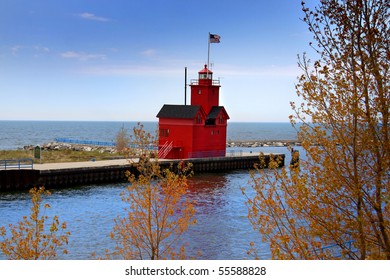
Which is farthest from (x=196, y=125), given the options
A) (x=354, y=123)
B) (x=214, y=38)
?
(x=354, y=123)

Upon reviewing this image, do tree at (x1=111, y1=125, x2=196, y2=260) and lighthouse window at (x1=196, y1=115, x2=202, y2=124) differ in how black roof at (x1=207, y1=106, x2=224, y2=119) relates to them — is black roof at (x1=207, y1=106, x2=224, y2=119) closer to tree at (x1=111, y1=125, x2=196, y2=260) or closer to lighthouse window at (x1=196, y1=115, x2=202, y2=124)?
lighthouse window at (x1=196, y1=115, x2=202, y2=124)

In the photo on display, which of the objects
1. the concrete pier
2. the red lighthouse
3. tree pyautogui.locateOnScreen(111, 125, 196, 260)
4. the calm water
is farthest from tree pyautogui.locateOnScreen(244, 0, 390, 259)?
the red lighthouse

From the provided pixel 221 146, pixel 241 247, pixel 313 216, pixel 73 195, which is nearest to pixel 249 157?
pixel 221 146

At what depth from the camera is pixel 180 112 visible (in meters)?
58.1

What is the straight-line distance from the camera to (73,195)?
40.8 m

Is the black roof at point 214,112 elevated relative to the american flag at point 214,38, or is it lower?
lower

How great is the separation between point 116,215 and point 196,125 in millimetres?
25678

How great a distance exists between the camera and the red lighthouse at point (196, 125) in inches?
2259

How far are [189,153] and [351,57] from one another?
153ft

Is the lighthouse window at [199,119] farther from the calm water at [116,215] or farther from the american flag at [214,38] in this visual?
the calm water at [116,215]

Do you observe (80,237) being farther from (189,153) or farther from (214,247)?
(189,153)

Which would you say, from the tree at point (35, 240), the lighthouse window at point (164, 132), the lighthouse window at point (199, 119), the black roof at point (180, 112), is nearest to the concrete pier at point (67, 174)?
the lighthouse window at point (199, 119)

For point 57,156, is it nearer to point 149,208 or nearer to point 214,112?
point 214,112

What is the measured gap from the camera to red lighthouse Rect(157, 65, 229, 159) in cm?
5738
